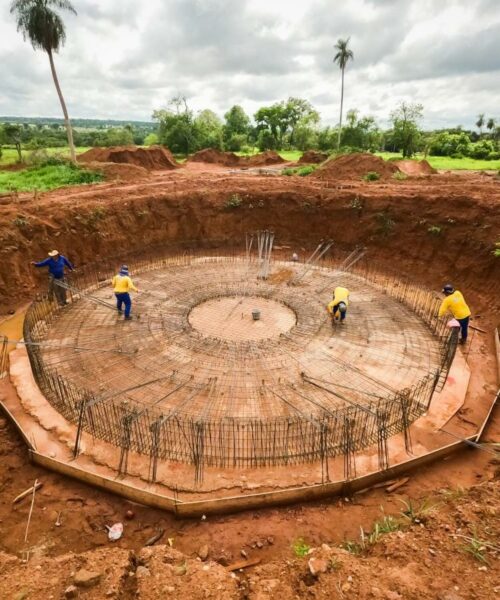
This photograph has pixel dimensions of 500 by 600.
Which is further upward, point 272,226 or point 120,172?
point 120,172

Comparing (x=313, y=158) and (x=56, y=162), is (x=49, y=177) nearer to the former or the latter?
(x=56, y=162)

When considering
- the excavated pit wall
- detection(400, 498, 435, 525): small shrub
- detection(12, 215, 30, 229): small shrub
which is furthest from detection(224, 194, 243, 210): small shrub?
detection(400, 498, 435, 525): small shrub

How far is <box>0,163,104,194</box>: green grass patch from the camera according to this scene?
19.8 metres

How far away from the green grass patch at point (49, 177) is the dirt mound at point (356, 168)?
43.8 feet

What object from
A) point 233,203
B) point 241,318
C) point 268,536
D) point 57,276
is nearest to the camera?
point 268,536

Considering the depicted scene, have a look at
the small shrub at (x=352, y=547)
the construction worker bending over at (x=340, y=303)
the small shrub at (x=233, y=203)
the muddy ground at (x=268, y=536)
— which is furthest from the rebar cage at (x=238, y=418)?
the small shrub at (x=233, y=203)

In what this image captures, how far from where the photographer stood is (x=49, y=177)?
21.1 m

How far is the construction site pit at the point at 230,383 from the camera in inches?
252

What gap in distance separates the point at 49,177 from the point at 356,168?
1765 cm

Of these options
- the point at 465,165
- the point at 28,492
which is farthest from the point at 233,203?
the point at 465,165

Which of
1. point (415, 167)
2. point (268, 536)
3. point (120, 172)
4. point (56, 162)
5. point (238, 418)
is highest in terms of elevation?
point (56, 162)

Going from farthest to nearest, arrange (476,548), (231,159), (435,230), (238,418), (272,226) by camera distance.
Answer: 1. (231,159)
2. (272,226)
3. (435,230)
4. (238,418)
5. (476,548)

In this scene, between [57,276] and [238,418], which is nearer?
[238,418]

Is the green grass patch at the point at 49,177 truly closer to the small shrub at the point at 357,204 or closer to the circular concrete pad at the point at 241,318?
the circular concrete pad at the point at 241,318
